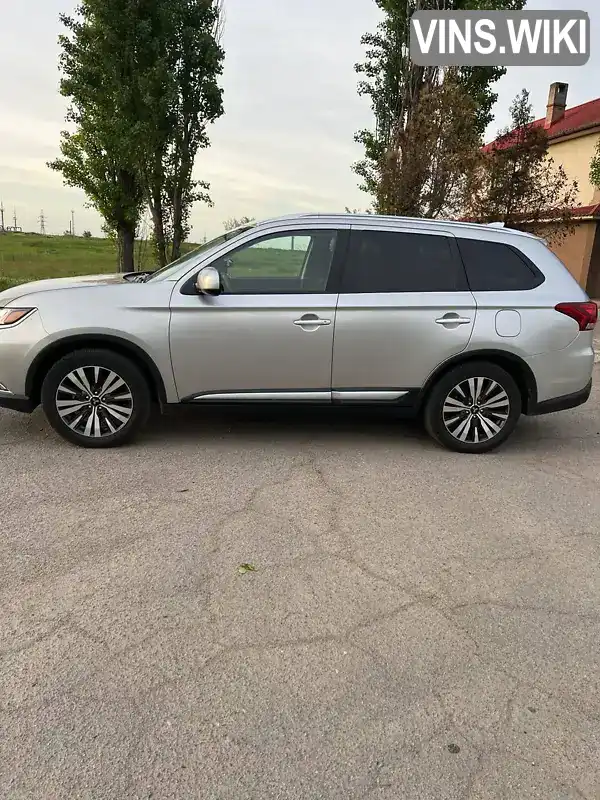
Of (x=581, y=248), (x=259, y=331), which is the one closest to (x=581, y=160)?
(x=581, y=248)

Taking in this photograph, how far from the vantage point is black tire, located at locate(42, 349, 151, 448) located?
13.9 feet

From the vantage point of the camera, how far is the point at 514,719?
6.74 feet

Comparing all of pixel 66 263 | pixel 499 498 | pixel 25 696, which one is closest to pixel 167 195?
pixel 66 263

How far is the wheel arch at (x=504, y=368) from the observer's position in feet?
14.9

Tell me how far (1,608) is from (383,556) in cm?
190

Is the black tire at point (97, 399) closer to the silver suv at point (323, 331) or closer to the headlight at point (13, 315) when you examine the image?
the silver suv at point (323, 331)

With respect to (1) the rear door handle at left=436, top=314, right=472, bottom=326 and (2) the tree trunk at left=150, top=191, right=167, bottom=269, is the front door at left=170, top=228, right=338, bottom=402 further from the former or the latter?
(2) the tree trunk at left=150, top=191, right=167, bottom=269

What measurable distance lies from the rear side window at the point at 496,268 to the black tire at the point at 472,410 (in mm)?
647

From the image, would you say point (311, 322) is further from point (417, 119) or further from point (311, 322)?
point (417, 119)

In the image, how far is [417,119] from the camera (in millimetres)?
14438

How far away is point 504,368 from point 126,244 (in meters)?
13.7

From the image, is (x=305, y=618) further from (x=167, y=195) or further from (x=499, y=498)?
(x=167, y=195)

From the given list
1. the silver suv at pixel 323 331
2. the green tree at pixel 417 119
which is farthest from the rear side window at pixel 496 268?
the green tree at pixel 417 119

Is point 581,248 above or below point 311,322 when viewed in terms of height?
above
